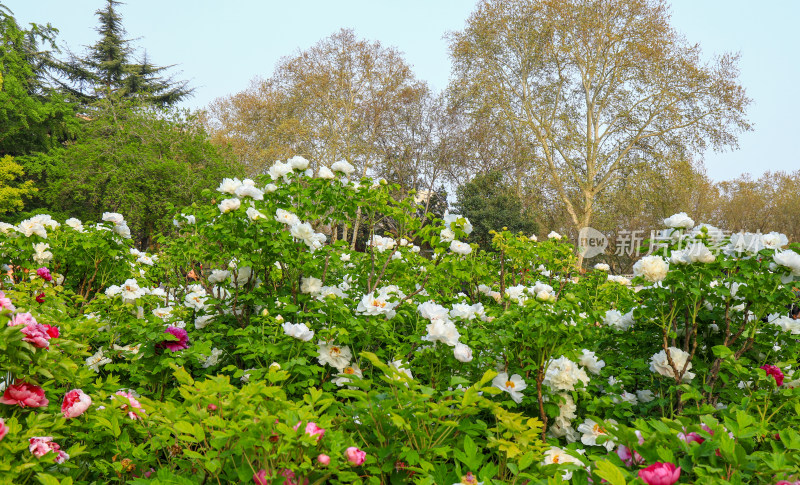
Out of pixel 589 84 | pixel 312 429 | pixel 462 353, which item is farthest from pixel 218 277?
pixel 589 84

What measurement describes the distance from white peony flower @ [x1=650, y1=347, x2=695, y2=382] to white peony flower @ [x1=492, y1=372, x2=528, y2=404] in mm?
716

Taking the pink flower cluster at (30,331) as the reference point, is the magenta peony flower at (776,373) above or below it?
above

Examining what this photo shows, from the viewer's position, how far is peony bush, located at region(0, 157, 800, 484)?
1.40 meters

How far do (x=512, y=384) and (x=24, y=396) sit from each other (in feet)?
5.58

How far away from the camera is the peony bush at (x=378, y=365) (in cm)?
140

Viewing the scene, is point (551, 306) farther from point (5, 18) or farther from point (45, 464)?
point (5, 18)

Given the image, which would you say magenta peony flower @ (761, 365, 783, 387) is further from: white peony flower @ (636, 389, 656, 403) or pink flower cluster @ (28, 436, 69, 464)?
pink flower cluster @ (28, 436, 69, 464)

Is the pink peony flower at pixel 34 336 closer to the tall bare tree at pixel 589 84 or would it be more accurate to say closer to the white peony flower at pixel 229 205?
the white peony flower at pixel 229 205

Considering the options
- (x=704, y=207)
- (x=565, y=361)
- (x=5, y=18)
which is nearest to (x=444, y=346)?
(x=565, y=361)

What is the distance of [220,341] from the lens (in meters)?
2.87

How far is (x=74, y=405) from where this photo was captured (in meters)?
1.70

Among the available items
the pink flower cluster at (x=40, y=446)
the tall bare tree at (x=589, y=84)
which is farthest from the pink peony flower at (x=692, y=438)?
the tall bare tree at (x=589, y=84)

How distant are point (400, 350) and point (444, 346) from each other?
0.35 metres

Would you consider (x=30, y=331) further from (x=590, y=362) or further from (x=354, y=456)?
(x=590, y=362)
